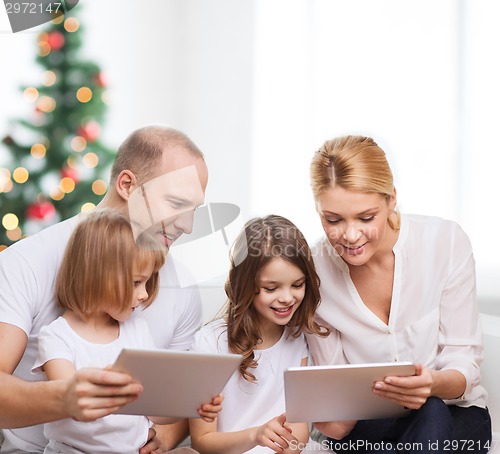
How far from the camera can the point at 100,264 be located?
1.63m

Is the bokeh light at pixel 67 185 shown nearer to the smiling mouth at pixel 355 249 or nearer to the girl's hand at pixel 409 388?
the smiling mouth at pixel 355 249

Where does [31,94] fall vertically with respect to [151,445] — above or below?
above

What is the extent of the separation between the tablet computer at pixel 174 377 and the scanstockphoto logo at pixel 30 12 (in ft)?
8.51

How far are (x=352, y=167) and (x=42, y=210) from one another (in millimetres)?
2207

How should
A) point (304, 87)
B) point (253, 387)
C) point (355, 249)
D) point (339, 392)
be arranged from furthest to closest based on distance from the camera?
point (304, 87), point (253, 387), point (355, 249), point (339, 392)

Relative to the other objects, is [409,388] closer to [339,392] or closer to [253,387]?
[339,392]

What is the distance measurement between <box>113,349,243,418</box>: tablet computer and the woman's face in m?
0.47

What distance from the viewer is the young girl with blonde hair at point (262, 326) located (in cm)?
177

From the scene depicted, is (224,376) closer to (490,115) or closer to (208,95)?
(490,115)

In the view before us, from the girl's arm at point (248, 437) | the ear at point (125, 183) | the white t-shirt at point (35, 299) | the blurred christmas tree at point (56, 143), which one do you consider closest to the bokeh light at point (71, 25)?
the blurred christmas tree at point (56, 143)

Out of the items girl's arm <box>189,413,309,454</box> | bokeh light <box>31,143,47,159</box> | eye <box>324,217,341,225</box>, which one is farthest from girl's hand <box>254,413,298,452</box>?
bokeh light <box>31,143,47,159</box>

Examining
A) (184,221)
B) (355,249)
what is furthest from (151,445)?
(355,249)

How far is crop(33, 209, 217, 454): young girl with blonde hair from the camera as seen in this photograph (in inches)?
61.9

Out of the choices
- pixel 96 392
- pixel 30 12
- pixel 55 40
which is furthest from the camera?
pixel 30 12
